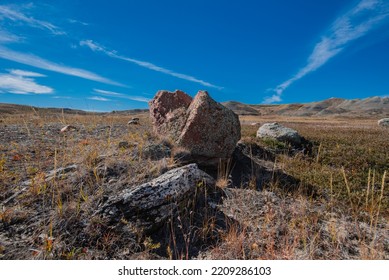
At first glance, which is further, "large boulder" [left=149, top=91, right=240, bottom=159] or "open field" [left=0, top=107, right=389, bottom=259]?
"large boulder" [left=149, top=91, right=240, bottom=159]

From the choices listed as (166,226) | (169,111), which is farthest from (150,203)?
(169,111)

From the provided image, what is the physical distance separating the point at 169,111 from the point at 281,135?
638cm

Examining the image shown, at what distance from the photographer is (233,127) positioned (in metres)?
8.64

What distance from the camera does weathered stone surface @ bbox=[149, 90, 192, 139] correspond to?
920 cm

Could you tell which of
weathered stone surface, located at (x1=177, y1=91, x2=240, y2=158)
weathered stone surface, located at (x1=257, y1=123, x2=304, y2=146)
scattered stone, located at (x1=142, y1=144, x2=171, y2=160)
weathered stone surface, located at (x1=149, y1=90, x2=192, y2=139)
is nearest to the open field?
scattered stone, located at (x1=142, y1=144, x2=171, y2=160)

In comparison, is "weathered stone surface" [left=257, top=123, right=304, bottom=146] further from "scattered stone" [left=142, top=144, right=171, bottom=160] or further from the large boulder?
"scattered stone" [left=142, top=144, right=171, bottom=160]

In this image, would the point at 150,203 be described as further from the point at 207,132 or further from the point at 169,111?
the point at 169,111

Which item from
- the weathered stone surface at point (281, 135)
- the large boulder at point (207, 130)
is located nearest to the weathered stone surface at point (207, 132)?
the large boulder at point (207, 130)

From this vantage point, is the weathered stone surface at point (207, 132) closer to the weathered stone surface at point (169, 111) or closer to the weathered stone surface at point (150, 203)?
the weathered stone surface at point (169, 111)

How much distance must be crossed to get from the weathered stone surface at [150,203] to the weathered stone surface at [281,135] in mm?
9288

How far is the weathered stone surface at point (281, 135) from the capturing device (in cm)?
1266

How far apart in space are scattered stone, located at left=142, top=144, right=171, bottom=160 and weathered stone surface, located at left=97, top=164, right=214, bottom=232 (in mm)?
2549

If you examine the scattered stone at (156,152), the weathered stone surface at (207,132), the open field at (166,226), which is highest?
the weathered stone surface at (207,132)

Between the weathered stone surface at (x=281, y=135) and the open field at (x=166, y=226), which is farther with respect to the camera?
the weathered stone surface at (x=281, y=135)
